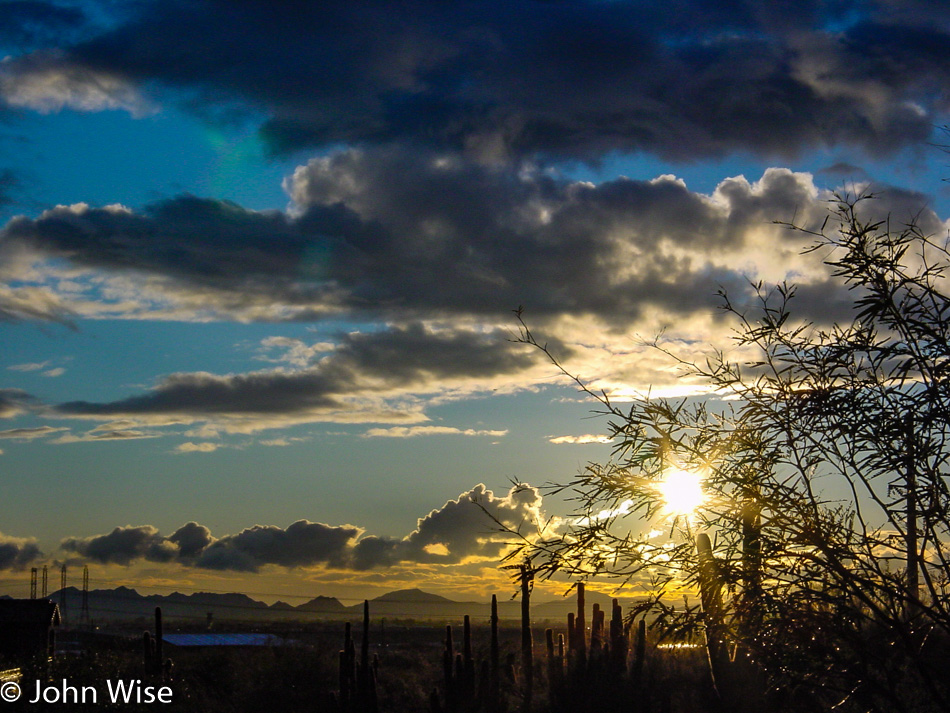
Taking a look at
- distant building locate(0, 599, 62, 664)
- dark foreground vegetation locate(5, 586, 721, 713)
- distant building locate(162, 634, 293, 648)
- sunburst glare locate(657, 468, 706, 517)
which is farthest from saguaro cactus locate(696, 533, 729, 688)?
distant building locate(162, 634, 293, 648)

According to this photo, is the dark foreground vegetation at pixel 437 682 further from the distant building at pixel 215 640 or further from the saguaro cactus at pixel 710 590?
the distant building at pixel 215 640

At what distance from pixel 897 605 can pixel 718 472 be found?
1738 mm

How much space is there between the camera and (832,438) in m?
7.20

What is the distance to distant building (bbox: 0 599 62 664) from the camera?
3008 cm

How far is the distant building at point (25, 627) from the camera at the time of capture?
Result: 30078 millimetres

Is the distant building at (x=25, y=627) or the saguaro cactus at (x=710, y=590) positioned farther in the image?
the distant building at (x=25, y=627)

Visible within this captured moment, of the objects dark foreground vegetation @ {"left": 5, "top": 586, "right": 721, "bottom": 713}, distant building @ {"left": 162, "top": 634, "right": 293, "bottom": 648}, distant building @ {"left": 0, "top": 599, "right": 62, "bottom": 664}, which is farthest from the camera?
distant building @ {"left": 162, "top": 634, "right": 293, "bottom": 648}

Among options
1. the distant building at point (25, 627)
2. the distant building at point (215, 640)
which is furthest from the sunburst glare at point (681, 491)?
the distant building at point (215, 640)

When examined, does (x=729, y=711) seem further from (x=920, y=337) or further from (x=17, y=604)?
(x=17, y=604)

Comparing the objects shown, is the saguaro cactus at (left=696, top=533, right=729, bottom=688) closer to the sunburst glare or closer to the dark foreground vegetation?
the sunburst glare

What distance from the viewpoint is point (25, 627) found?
30703 mm

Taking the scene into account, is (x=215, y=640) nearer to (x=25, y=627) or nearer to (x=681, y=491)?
(x=25, y=627)

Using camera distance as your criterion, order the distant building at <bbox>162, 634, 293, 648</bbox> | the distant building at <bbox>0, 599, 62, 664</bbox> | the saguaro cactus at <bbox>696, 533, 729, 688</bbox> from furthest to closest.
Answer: the distant building at <bbox>162, 634, 293, 648</bbox> < the distant building at <bbox>0, 599, 62, 664</bbox> < the saguaro cactus at <bbox>696, 533, 729, 688</bbox>

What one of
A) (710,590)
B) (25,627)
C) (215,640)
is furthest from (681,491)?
(215,640)
